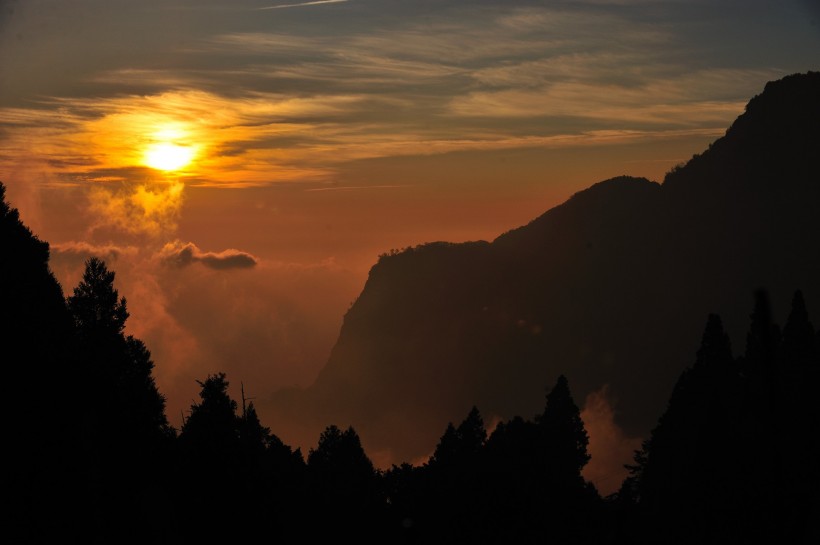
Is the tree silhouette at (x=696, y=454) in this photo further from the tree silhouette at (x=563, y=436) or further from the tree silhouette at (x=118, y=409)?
the tree silhouette at (x=118, y=409)

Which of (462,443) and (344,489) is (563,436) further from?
(344,489)

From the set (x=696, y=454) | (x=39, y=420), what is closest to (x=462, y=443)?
(x=696, y=454)

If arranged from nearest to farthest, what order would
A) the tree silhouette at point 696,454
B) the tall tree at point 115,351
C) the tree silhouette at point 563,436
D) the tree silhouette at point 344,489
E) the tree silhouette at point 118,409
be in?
the tree silhouette at point 118,409
the tall tree at point 115,351
the tree silhouette at point 696,454
the tree silhouette at point 344,489
the tree silhouette at point 563,436

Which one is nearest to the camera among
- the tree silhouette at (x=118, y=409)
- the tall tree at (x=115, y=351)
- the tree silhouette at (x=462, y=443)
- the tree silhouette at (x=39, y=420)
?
the tree silhouette at (x=39, y=420)

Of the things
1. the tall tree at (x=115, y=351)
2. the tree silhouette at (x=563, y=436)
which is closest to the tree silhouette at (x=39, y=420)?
the tall tree at (x=115, y=351)

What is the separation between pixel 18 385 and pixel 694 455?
35062 millimetres

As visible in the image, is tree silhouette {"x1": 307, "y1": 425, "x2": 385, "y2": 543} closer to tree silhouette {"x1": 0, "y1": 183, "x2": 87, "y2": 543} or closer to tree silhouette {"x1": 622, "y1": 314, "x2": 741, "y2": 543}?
tree silhouette {"x1": 622, "y1": 314, "x2": 741, "y2": 543}

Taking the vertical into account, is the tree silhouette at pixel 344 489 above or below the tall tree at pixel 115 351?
below

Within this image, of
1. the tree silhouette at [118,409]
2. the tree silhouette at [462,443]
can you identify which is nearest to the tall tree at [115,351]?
the tree silhouette at [118,409]

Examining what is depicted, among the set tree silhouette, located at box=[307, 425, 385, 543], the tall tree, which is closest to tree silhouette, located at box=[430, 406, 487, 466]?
tree silhouette, located at box=[307, 425, 385, 543]

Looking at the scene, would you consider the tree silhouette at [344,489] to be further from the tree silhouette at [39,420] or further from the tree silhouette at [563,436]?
the tree silhouette at [39,420]

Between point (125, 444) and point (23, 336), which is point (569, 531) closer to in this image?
point (125, 444)

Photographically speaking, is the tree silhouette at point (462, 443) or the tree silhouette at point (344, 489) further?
the tree silhouette at point (462, 443)

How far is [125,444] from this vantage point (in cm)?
3975
